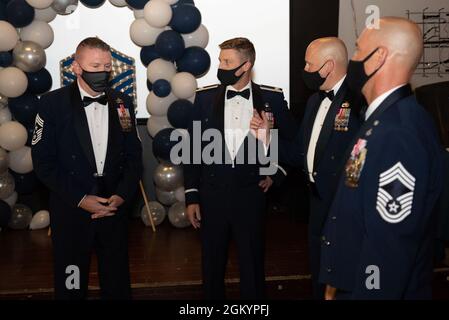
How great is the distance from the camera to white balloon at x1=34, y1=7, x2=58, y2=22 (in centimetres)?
481

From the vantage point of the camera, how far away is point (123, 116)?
115 inches

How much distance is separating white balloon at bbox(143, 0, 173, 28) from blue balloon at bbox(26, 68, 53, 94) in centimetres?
108

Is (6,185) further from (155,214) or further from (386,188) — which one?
(386,188)

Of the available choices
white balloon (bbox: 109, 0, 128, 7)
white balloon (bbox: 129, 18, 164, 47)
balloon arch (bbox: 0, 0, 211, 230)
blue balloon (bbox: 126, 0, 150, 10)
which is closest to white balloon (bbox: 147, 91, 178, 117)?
balloon arch (bbox: 0, 0, 211, 230)

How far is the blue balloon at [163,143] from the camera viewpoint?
4828 mm

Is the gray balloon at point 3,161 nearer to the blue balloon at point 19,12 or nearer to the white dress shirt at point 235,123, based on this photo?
A: the blue balloon at point 19,12

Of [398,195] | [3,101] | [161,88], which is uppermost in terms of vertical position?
[161,88]

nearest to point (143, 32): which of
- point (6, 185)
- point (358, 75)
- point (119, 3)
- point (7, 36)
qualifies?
point (119, 3)

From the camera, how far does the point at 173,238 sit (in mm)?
4949

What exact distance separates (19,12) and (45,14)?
0.26 meters

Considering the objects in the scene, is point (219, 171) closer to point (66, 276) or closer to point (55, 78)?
point (66, 276)

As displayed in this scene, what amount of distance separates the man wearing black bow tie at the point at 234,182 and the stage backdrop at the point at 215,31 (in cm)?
243

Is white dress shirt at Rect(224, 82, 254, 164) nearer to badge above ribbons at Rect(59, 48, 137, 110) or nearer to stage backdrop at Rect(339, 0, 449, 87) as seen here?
badge above ribbons at Rect(59, 48, 137, 110)

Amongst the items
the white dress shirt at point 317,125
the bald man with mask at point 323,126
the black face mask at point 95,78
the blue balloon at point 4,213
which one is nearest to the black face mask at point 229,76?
the bald man with mask at point 323,126
